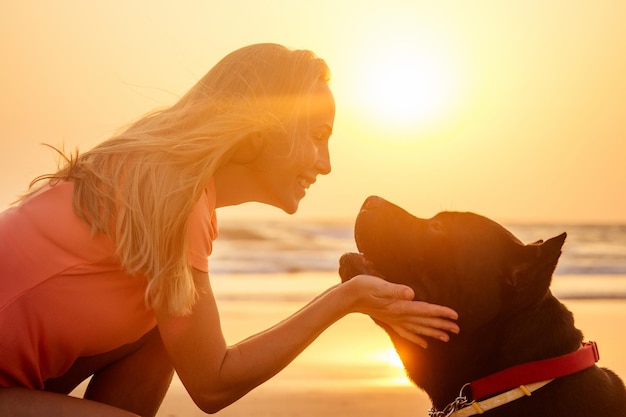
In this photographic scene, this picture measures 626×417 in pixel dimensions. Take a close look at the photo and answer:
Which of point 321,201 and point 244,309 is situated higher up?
point 244,309

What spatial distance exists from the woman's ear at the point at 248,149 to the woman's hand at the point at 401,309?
24.2 inches

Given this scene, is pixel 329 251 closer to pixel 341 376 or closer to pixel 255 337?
pixel 341 376

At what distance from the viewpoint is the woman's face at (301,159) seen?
324cm

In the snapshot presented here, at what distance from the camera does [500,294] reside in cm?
305

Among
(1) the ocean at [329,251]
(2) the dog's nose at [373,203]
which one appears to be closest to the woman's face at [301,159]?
(2) the dog's nose at [373,203]

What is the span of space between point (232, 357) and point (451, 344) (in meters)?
0.79

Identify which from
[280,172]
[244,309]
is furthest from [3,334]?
[244,309]

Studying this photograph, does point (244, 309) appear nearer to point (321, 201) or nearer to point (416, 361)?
point (416, 361)

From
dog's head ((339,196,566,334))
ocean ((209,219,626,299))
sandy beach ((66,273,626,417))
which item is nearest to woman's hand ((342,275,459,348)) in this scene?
dog's head ((339,196,566,334))

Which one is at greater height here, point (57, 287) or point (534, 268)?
point (57, 287)

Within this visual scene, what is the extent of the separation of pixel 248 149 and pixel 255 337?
700 mm

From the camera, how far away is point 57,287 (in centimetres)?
284

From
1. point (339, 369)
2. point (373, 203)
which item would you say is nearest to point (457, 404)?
point (373, 203)

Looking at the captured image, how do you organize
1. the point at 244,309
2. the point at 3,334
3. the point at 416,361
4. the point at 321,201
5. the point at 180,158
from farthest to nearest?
the point at 321,201, the point at 244,309, the point at 416,361, the point at 180,158, the point at 3,334
